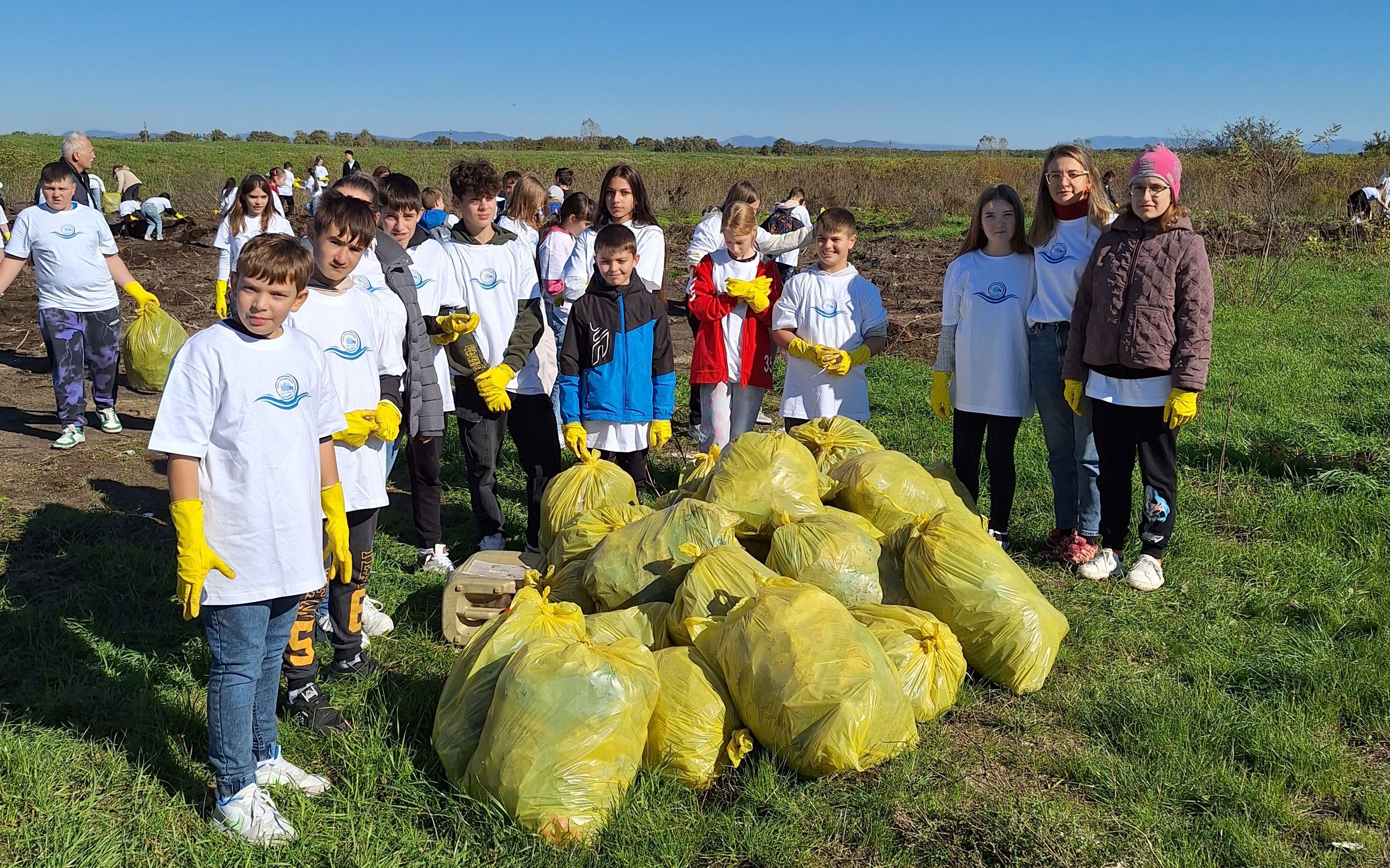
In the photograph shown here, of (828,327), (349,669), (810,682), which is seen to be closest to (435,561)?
(349,669)

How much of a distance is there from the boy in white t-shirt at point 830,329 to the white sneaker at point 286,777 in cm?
283

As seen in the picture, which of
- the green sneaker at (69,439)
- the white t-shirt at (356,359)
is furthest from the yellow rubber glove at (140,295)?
the white t-shirt at (356,359)

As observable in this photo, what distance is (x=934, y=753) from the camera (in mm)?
2963

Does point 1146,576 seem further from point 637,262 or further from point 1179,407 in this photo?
point 637,262

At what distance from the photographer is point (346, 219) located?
3068mm

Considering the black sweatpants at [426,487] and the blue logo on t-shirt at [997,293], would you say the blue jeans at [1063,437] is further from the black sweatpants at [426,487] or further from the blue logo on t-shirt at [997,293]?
the black sweatpants at [426,487]

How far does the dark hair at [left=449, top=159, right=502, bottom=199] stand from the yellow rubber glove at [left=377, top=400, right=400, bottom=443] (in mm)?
1406

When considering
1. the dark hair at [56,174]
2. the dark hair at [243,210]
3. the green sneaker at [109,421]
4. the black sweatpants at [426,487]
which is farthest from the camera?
A: the dark hair at [243,210]

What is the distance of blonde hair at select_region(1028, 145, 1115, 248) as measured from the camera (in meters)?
4.26

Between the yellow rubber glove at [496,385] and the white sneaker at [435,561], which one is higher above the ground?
the yellow rubber glove at [496,385]

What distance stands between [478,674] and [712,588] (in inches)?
29.8

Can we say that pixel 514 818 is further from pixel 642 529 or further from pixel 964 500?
pixel 964 500

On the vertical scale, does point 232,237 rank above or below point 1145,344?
above

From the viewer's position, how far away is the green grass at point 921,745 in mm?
2541
